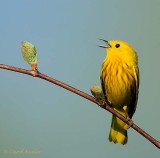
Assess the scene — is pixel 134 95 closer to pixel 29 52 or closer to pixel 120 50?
pixel 120 50

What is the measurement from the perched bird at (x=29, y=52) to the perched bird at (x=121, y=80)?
1286mm

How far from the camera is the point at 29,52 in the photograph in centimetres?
79

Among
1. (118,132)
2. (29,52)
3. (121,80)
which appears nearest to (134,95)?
(121,80)

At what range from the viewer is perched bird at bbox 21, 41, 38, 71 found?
2.58 ft

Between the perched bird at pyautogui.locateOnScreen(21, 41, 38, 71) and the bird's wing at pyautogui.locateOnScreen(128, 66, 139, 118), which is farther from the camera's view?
the bird's wing at pyautogui.locateOnScreen(128, 66, 139, 118)

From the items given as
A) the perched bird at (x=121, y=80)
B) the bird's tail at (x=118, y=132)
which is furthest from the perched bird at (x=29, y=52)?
the perched bird at (x=121, y=80)

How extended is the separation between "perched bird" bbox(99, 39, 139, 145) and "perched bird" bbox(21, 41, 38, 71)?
Answer: 129cm

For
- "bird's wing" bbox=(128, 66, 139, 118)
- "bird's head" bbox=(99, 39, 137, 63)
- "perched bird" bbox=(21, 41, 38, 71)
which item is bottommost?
"perched bird" bbox=(21, 41, 38, 71)

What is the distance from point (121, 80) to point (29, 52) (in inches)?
54.9

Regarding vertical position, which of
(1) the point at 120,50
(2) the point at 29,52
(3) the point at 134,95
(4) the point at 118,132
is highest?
(1) the point at 120,50

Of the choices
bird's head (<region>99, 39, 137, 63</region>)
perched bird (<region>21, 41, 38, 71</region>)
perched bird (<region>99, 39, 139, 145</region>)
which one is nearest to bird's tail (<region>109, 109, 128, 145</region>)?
perched bird (<region>99, 39, 139, 145</region>)

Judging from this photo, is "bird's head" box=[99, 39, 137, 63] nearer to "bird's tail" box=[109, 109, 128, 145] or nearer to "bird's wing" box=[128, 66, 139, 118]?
"bird's wing" box=[128, 66, 139, 118]

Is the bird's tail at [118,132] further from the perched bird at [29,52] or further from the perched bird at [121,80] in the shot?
the perched bird at [29,52]

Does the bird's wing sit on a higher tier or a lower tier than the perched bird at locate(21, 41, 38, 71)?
higher
